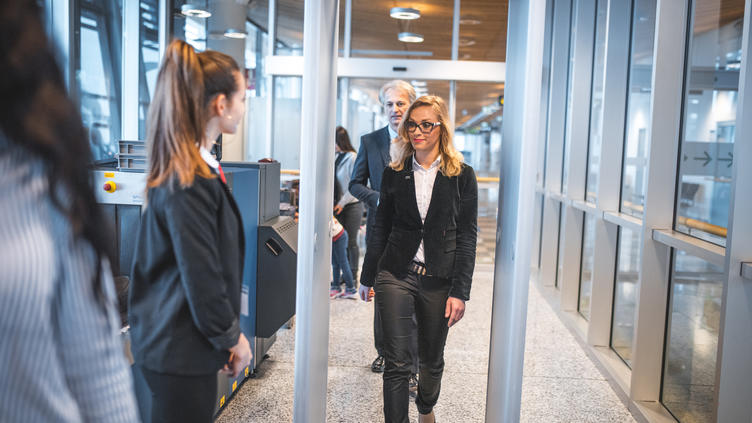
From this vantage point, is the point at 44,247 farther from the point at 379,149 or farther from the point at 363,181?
the point at 363,181

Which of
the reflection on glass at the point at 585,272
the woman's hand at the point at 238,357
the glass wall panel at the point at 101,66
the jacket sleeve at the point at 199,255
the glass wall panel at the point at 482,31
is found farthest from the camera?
the glass wall panel at the point at 482,31

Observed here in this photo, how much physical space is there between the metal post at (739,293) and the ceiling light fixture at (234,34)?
6410 millimetres

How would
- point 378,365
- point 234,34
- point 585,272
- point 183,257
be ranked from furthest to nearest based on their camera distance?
1. point 234,34
2. point 585,272
3. point 378,365
4. point 183,257

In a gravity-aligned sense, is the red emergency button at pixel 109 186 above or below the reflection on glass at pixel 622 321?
above

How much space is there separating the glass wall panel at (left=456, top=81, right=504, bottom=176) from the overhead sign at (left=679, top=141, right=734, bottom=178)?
4496 millimetres

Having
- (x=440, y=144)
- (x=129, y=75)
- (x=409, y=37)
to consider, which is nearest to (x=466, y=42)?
(x=409, y=37)

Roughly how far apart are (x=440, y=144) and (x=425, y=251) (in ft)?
1.69

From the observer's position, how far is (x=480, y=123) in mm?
8805

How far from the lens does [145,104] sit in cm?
585

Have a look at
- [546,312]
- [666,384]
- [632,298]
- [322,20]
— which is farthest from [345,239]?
[322,20]

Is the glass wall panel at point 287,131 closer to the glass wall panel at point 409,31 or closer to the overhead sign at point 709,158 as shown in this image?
the glass wall panel at point 409,31

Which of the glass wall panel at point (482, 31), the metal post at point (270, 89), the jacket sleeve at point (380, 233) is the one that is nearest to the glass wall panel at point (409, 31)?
the glass wall panel at point (482, 31)

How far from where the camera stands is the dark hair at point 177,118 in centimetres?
163

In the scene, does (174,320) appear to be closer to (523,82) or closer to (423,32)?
(523,82)
